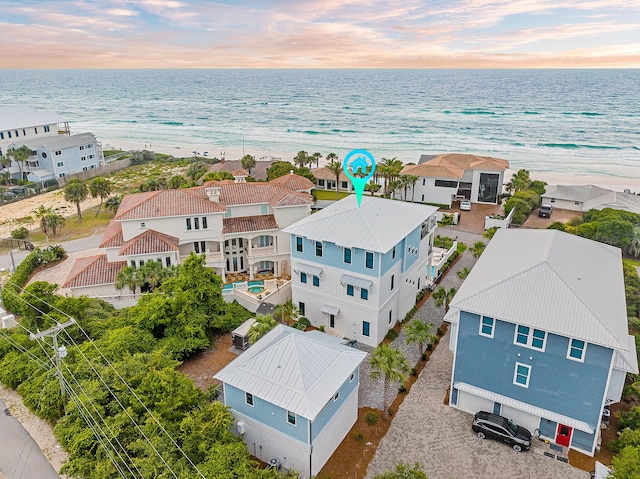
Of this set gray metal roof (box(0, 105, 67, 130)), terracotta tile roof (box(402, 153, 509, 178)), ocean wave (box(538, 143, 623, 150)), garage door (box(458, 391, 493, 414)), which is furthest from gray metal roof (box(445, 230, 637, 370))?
ocean wave (box(538, 143, 623, 150))

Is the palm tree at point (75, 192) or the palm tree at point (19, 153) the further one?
the palm tree at point (19, 153)

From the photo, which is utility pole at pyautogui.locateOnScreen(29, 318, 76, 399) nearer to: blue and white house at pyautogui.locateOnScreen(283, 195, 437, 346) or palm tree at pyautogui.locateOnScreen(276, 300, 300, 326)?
palm tree at pyautogui.locateOnScreen(276, 300, 300, 326)

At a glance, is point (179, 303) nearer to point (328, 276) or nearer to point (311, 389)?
point (328, 276)

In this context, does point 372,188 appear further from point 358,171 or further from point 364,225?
point 364,225

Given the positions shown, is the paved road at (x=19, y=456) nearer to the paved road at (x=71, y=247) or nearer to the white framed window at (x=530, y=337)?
the white framed window at (x=530, y=337)

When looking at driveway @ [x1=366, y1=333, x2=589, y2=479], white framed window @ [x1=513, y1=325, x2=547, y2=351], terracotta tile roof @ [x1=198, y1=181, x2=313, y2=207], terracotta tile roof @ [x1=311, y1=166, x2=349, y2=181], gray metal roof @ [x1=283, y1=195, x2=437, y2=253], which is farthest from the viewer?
terracotta tile roof @ [x1=311, y1=166, x2=349, y2=181]

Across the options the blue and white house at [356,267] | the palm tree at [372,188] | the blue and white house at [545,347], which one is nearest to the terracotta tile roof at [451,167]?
the palm tree at [372,188]
